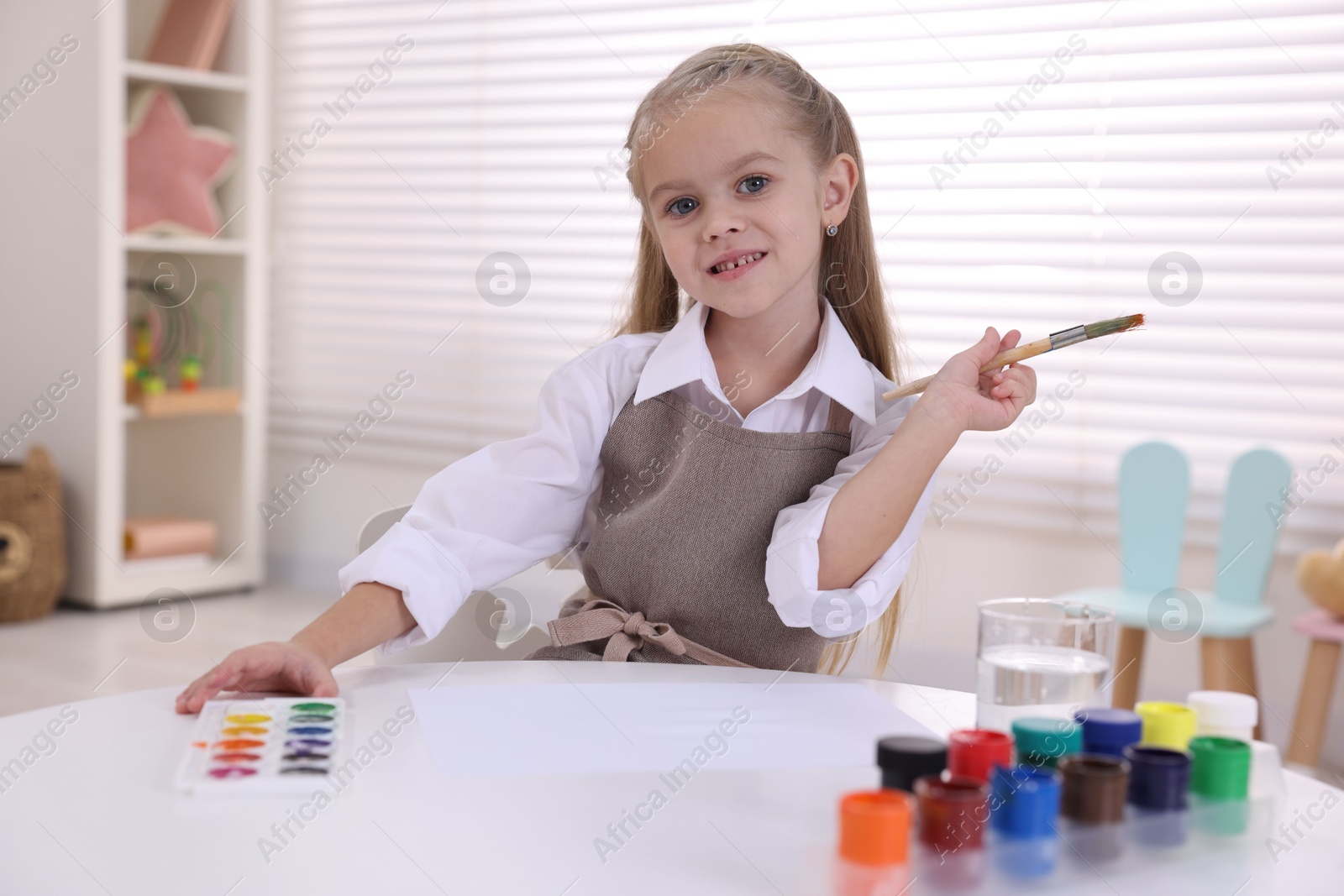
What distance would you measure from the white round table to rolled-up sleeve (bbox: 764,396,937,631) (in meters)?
0.29

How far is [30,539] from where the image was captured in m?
2.96

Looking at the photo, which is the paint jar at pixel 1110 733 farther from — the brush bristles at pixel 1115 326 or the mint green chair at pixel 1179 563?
the mint green chair at pixel 1179 563

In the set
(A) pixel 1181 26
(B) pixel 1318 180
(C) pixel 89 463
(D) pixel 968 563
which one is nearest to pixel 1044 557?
(D) pixel 968 563

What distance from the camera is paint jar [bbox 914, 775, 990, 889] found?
0.58 metres

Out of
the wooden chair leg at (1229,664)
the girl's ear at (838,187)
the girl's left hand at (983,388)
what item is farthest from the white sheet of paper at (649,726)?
the wooden chair leg at (1229,664)

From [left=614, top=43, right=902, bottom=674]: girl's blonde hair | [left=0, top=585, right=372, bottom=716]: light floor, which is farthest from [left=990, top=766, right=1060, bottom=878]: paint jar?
[left=0, top=585, right=372, bottom=716]: light floor

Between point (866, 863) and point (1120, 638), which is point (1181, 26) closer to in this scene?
point (1120, 638)

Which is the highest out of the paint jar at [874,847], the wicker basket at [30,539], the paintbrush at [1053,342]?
the paintbrush at [1053,342]

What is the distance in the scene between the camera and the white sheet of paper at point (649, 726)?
0.74 meters

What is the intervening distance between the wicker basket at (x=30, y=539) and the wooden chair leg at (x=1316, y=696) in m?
2.61

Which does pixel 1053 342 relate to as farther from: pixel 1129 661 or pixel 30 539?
pixel 30 539

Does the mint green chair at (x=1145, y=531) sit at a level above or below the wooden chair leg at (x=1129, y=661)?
above

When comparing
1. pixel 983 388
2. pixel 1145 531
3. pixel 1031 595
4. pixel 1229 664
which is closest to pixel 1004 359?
pixel 983 388

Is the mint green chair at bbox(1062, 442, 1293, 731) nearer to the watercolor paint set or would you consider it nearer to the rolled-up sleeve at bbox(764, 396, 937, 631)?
the rolled-up sleeve at bbox(764, 396, 937, 631)
